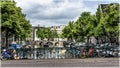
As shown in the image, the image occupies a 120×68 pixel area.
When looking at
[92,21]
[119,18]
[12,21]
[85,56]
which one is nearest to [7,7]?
[12,21]

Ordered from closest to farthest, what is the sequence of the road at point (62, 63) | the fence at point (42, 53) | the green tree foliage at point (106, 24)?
the road at point (62, 63), the fence at point (42, 53), the green tree foliage at point (106, 24)

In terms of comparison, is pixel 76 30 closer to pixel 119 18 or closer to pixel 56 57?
pixel 119 18

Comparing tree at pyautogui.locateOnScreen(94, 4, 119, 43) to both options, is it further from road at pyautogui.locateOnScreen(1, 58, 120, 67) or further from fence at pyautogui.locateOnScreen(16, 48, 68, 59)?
road at pyautogui.locateOnScreen(1, 58, 120, 67)

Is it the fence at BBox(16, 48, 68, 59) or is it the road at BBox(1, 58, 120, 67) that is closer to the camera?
the road at BBox(1, 58, 120, 67)

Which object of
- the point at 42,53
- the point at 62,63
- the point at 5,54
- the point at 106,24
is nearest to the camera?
the point at 62,63

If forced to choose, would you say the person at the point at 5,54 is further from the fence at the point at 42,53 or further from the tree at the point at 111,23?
the tree at the point at 111,23

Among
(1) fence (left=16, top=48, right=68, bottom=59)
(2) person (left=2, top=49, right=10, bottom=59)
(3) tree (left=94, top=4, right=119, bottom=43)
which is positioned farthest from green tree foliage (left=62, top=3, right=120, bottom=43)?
(2) person (left=2, top=49, right=10, bottom=59)

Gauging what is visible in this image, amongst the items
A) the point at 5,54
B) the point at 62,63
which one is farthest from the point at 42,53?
the point at 62,63

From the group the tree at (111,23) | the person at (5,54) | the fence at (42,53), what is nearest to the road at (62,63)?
the person at (5,54)

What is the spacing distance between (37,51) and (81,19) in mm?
46221

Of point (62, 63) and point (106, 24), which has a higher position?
point (106, 24)

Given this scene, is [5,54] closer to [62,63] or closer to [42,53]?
[42,53]

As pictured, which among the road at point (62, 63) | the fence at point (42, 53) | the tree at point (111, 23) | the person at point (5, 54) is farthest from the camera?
the tree at point (111, 23)

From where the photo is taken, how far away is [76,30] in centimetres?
8938
